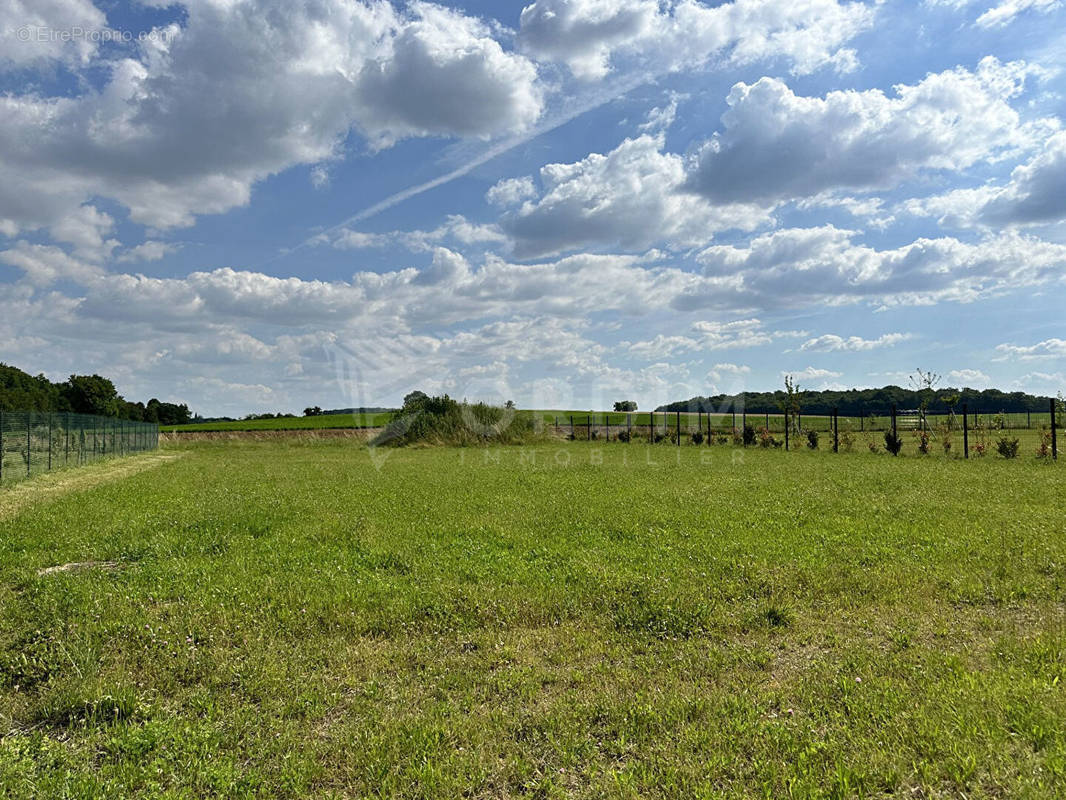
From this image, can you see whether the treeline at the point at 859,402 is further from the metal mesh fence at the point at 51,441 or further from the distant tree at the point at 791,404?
the metal mesh fence at the point at 51,441

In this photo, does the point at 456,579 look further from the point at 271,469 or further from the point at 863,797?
the point at 271,469

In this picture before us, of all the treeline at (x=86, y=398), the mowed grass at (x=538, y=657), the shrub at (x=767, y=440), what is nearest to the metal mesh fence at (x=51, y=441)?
the mowed grass at (x=538, y=657)

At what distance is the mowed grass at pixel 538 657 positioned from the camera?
10.4 ft

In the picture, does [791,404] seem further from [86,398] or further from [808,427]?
[86,398]

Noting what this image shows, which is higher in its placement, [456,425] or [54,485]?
[456,425]

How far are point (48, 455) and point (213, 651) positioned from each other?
68.4 feet

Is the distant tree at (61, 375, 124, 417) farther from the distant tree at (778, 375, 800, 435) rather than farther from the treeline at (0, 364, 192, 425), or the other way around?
the distant tree at (778, 375, 800, 435)

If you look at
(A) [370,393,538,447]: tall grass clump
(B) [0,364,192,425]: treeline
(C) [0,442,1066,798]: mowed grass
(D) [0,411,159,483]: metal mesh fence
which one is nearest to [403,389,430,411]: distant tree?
(A) [370,393,538,447]: tall grass clump

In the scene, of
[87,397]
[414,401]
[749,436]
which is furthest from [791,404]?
[87,397]

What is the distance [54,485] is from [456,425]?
20.1 meters

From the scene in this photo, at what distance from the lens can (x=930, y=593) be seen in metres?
5.85

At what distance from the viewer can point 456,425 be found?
35281 millimetres

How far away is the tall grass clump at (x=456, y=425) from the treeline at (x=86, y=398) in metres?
59.1

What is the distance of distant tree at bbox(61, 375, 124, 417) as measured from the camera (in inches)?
3305
